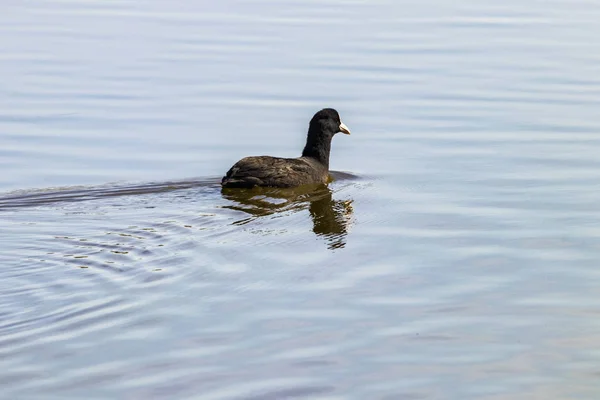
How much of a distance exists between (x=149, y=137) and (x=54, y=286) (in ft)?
21.4

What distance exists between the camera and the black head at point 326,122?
1476 cm

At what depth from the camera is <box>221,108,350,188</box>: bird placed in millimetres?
13047

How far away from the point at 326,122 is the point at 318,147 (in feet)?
1.49

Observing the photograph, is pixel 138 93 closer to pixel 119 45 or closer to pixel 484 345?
pixel 119 45

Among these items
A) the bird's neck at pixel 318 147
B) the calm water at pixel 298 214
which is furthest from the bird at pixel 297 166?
the calm water at pixel 298 214

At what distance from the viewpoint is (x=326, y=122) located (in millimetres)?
14812

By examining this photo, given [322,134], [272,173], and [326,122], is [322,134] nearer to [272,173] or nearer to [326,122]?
[326,122]

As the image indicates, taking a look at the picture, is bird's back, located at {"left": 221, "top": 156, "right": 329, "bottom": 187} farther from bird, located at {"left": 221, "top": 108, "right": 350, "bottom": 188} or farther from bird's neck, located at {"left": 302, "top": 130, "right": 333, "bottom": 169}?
bird's neck, located at {"left": 302, "top": 130, "right": 333, "bottom": 169}

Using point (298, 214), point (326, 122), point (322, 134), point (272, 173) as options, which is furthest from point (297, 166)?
point (298, 214)

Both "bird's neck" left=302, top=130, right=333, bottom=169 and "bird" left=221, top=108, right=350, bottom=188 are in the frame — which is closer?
"bird" left=221, top=108, right=350, bottom=188

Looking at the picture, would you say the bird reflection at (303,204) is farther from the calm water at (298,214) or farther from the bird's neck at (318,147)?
the bird's neck at (318,147)

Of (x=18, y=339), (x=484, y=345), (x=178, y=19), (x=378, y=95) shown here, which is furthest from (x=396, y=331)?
(x=178, y=19)

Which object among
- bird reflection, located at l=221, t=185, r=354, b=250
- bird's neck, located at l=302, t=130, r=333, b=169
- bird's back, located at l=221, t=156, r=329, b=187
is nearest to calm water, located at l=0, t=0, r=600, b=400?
bird reflection, located at l=221, t=185, r=354, b=250

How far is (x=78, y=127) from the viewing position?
51.8 ft
